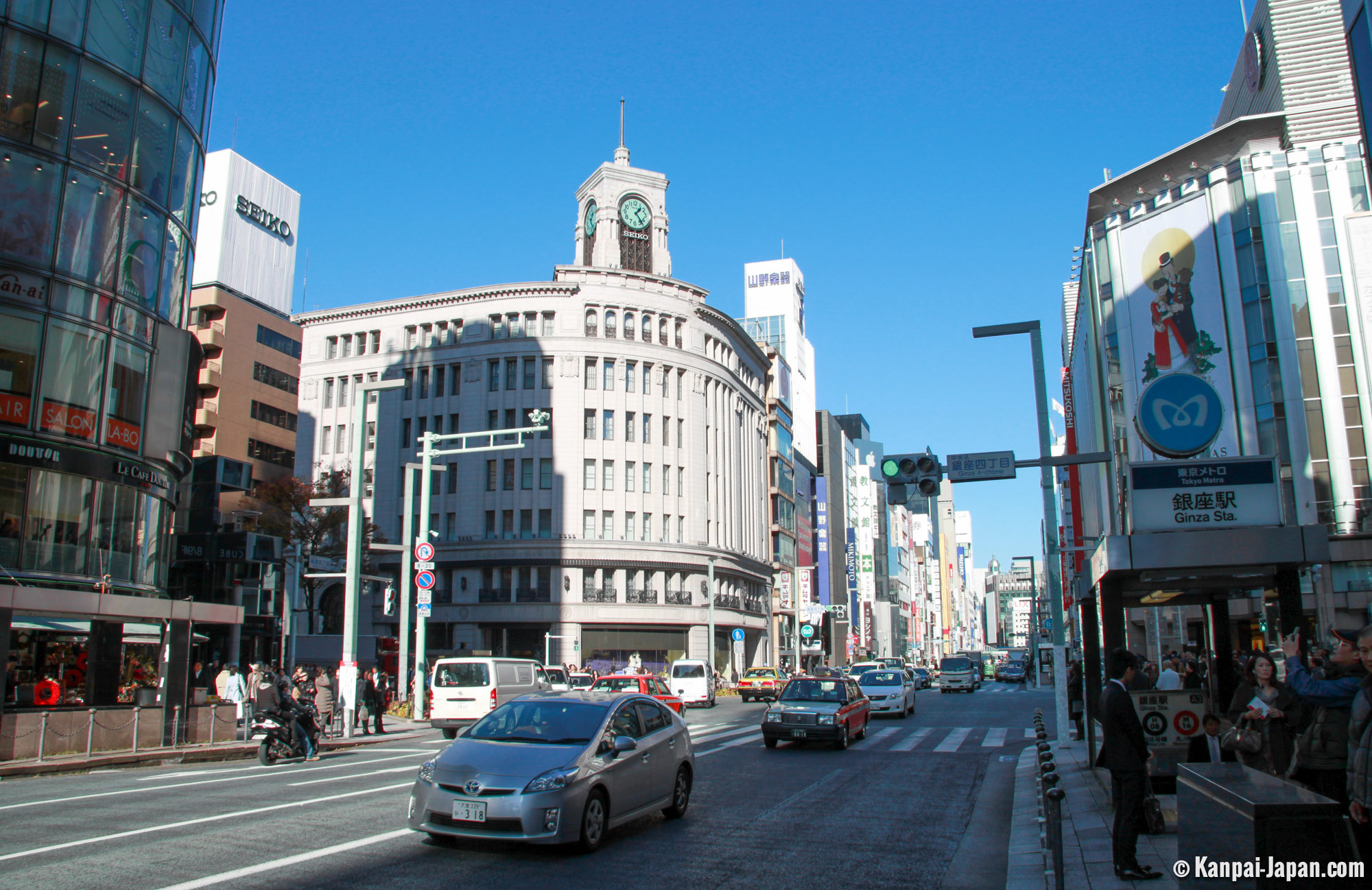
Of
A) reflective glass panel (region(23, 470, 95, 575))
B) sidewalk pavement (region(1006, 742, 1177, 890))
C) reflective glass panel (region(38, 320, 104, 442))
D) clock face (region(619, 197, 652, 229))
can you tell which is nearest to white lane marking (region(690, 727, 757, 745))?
sidewalk pavement (region(1006, 742, 1177, 890))

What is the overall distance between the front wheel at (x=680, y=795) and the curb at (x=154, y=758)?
11.8 metres

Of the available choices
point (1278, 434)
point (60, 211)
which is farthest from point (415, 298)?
point (1278, 434)

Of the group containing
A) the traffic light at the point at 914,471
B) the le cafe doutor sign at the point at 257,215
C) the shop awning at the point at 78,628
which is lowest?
the shop awning at the point at 78,628

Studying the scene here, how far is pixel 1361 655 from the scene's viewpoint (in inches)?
237

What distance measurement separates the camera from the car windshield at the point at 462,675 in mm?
23219

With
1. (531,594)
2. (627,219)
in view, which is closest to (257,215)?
(627,219)

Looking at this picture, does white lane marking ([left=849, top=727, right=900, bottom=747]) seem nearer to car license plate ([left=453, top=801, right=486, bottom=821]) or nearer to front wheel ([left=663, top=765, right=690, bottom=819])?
front wheel ([left=663, top=765, right=690, bottom=819])

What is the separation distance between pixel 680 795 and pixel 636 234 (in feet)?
211

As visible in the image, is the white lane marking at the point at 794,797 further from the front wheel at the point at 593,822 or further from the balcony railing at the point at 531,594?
the balcony railing at the point at 531,594

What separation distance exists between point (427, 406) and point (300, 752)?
49761 millimetres

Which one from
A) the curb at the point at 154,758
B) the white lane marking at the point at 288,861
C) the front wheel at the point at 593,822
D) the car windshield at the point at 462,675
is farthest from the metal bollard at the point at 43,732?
the front wheel at the point at 593,822

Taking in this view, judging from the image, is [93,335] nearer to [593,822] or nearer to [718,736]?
[718,736]

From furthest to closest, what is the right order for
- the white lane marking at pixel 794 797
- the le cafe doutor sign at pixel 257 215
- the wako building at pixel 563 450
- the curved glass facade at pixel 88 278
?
the le cafe doutor sign at pixel 257 215 < the wako building at pixel 563 450 < the curved glass facade at pixel 88 278 < the white lane marking at pixel 794 797

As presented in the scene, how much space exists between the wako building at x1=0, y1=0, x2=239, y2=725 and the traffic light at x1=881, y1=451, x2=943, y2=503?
1689 centimetres
